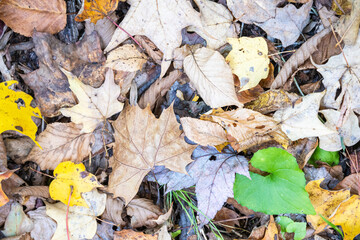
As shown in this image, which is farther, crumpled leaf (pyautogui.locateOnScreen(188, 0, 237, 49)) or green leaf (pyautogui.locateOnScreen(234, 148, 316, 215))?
crumpled leaf (pyautogui.locateOnScreen(188, 0, 237, 49))

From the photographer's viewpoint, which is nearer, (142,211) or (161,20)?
(161,20)

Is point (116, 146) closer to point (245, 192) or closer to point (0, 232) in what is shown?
point (245, 192)

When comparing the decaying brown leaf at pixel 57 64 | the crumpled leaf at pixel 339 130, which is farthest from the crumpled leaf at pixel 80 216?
the crumpled leaf at pixel 339 130

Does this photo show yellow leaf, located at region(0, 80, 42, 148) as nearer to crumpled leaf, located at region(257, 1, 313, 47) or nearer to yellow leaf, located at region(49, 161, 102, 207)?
yellow leaf, located at region(49, 161, 102, 207)

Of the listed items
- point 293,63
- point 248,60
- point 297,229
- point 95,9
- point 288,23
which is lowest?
point 297,229

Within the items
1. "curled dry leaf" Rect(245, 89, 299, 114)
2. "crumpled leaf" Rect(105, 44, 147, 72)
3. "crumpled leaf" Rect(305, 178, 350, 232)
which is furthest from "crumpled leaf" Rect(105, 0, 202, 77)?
"crumpled leaf" Rect(305, 178, 350, 232)

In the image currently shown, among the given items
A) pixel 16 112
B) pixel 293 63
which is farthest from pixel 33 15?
pixel 293 63

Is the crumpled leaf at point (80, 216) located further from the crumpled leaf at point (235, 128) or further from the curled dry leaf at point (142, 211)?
the crumpled leaf at point (235, 128)

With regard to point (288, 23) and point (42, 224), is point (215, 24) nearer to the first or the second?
point (288, 23)
